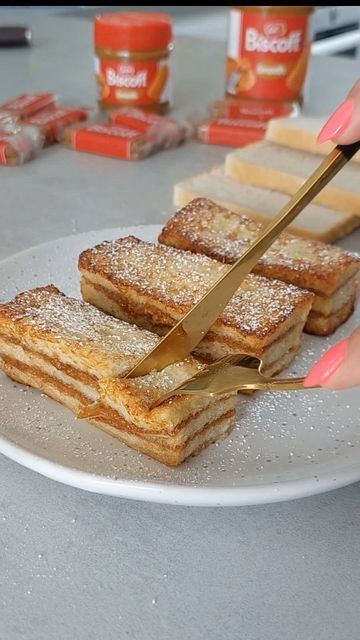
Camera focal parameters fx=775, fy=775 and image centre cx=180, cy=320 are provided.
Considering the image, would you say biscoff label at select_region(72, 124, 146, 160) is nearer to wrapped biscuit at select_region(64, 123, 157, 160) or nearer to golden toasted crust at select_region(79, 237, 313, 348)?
wrapped biscuit at select_region(64, 123, 157, 160)

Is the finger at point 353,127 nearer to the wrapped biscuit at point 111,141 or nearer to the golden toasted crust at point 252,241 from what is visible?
the golden toasted crust at point 252,241

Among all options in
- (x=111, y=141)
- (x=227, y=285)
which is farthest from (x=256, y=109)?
(x=227, y=285)

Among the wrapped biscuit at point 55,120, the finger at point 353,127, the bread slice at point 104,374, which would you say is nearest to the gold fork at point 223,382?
the bread slice at point 104,374

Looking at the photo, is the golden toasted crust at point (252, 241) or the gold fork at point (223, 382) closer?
the gold fork at point (223, 382)

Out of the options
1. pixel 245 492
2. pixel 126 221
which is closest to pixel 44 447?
pixel 245 492

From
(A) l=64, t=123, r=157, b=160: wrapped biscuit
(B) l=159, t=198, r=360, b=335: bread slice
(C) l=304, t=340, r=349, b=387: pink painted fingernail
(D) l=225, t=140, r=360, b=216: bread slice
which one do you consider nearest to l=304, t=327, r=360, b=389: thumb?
(C) l=304, t=340, r=349, b=387: pink painted fingernail

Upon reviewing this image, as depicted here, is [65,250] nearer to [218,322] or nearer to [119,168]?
[218,322]
